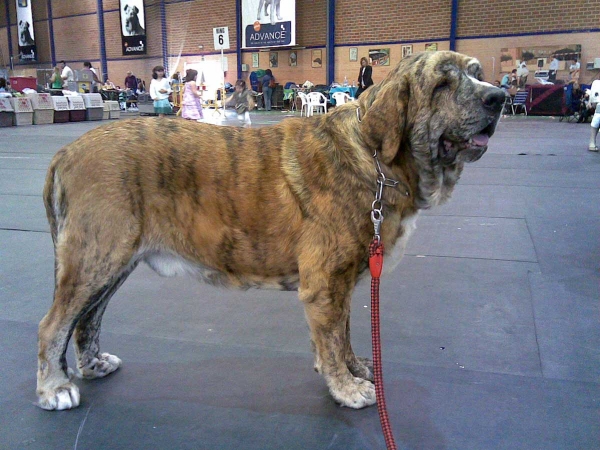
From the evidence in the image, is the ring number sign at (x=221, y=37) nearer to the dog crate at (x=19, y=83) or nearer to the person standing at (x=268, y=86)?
the person standing at (x=268, y=86)

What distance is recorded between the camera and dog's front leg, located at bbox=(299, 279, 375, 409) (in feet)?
7.57

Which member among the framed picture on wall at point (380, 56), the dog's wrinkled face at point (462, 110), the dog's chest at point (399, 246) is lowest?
the dog's chest at point (399, 246)

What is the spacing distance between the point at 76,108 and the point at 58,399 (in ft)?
65.9

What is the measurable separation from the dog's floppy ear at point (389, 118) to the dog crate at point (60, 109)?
19910mm

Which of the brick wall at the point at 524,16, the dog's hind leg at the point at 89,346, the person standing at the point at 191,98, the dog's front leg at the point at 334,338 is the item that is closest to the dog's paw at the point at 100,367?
the dog's hind leg at the point at 89,346

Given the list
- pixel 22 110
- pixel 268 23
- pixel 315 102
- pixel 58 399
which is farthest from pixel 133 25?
pixel 58 399

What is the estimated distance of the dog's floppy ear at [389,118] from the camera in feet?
7.28

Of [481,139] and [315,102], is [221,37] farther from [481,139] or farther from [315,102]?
A: [481,139]

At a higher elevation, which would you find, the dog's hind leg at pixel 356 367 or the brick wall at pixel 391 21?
the brick wall at pixel 391 21

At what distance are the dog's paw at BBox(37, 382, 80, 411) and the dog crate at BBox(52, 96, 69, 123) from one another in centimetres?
1944

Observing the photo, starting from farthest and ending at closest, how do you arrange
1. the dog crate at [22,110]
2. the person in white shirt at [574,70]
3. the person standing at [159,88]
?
the person in white shirt at [574,70]
the dog crate at [22,110]
the person standing at [159,88]

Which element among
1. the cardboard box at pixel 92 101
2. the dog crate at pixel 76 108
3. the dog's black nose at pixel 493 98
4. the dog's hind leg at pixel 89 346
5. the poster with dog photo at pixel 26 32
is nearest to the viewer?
the dog's black nose at pixel 493 98

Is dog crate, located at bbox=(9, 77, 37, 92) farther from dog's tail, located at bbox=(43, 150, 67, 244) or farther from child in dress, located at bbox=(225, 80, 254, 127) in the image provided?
dog's tail, located at bbox=(43, 150, 67, 244)

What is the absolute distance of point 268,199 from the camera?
2.38 meters
